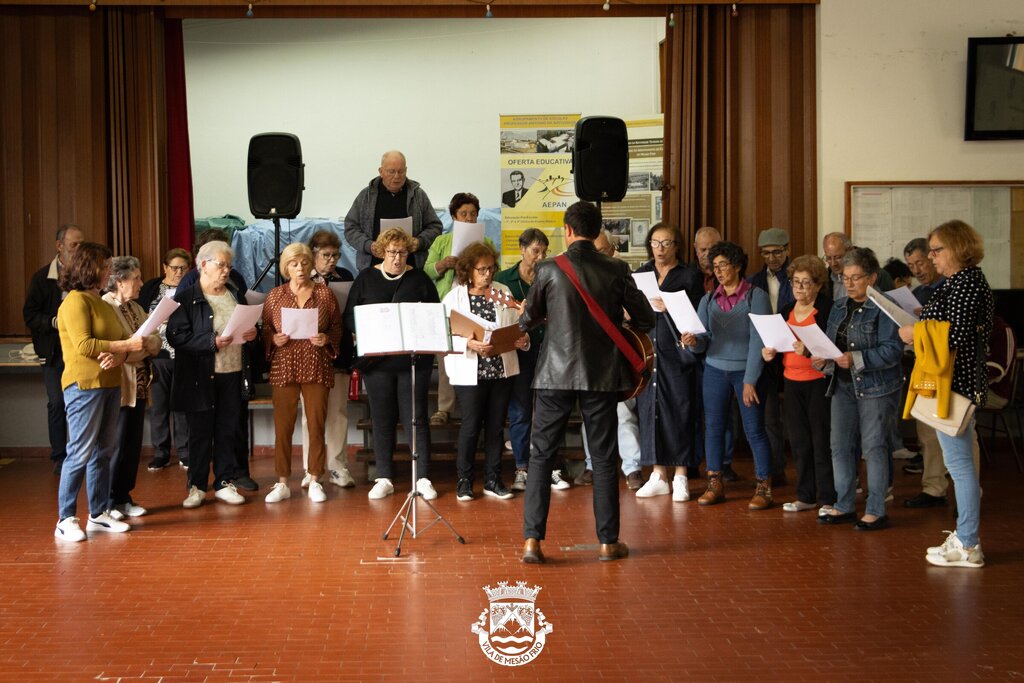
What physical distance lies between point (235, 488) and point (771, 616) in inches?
140

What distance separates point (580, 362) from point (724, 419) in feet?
5.60

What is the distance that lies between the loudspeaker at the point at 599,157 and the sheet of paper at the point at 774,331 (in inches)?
78.7

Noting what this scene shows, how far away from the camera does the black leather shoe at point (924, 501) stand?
6086mm

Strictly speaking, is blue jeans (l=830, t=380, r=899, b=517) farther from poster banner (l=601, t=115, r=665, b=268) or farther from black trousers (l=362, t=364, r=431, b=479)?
poster banner (l=601, t=115, r=665, b=268)

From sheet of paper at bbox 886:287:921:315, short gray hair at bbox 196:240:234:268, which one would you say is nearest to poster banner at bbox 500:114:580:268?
short gray hair at bbox 196:240:234:268

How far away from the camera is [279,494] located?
628cm

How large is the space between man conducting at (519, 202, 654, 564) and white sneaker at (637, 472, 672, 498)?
4.71 ft

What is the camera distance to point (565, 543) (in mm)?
5246

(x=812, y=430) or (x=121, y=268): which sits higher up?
(x=121, y=268)

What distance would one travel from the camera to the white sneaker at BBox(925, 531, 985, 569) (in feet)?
15.8

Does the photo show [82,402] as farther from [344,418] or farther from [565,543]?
[565,543]

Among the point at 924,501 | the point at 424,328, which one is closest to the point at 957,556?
the point at 924,501

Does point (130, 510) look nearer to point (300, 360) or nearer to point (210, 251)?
point (300, 360)

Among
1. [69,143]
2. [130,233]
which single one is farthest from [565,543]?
[69,143]
